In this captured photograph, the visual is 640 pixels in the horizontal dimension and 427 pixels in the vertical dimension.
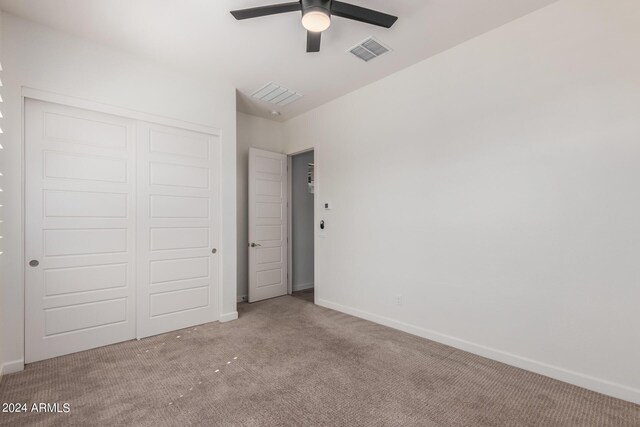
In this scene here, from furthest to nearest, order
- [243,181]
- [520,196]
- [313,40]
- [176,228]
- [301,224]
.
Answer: [301,224], [243,181], [176,228], [520,196], [313,40]

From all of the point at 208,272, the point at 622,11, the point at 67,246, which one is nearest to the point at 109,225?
the point at 67,246

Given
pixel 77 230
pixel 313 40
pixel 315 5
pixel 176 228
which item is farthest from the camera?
pixel 176 228

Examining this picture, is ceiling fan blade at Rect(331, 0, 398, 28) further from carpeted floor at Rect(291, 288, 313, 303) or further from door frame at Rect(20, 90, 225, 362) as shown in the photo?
carpeted floor at Rect(291, 288, 313, 303)

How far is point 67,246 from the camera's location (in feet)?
9.27

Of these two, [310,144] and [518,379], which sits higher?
[310,144]

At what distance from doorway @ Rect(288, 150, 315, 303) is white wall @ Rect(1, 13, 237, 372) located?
5.09ft

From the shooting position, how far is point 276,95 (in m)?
4.10

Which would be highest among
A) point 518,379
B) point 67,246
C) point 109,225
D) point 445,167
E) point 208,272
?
point 445,167

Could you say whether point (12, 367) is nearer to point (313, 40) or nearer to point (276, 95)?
point (313, 40)

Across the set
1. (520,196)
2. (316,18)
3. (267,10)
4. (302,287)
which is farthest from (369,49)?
(302,287)

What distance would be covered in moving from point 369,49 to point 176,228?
291 centimetres

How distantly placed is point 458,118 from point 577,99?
0.92 m

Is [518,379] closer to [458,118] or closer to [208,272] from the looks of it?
[458,118]

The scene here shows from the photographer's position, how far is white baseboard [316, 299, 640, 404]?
213 cm
